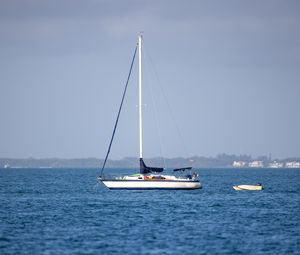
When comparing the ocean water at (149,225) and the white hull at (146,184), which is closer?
the ocean water at (149,225)

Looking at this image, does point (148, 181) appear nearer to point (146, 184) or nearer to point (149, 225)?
point (146, 184)

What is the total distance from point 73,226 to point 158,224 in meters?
6.70

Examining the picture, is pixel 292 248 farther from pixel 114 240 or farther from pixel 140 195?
pixel 140 195

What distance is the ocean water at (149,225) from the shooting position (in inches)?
1932

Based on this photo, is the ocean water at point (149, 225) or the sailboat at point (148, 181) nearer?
the ocean water at point (149, 225)

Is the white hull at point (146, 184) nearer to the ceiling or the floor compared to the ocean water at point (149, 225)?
nearer to the ceiling

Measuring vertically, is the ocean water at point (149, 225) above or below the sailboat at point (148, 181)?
below

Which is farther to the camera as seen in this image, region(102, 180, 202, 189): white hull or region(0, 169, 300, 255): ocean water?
region(102, 180, 202, 189): white hull

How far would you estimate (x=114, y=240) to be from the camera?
51.9 metres

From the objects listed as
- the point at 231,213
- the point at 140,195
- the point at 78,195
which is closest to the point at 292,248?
the point at 231,213

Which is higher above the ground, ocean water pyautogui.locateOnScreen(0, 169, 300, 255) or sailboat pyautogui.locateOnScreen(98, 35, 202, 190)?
sailboat pyautogui.locateOnScreen(98, 35, 202, 190)

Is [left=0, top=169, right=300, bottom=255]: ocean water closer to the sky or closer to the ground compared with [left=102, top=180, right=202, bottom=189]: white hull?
closer to the ground

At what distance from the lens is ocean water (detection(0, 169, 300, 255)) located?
161 ft

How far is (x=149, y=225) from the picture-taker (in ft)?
199
